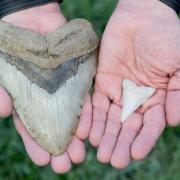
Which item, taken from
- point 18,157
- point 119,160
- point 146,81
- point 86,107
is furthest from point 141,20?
point 18,157

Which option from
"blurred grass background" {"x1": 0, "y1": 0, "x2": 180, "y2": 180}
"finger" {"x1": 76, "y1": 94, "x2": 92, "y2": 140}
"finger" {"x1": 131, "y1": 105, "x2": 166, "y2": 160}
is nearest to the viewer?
"finger" {"x1": 131, "y1": 105, "x2": 166, "y2": 160}

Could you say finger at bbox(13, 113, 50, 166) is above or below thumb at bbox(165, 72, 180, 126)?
→ below

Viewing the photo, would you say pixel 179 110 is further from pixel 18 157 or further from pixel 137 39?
pixel 18 157

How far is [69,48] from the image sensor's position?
2.78 m

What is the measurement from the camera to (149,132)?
2.55m

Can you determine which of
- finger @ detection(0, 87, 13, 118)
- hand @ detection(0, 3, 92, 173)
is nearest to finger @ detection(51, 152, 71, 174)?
hand @ detection(0, 3, 92, 173)

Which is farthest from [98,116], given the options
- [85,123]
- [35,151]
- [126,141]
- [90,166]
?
[90,166]

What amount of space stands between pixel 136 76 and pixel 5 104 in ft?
1.89

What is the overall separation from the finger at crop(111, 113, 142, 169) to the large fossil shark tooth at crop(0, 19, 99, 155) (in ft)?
0.62

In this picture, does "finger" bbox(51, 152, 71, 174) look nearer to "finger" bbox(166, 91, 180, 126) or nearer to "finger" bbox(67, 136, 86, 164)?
"finger" bbox(67, 136, 86, 164)

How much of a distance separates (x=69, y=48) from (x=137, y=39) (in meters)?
0.28

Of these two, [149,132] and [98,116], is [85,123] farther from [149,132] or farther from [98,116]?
[149,132]

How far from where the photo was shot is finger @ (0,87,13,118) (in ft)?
8.28

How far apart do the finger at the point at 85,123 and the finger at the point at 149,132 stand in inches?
8.1
